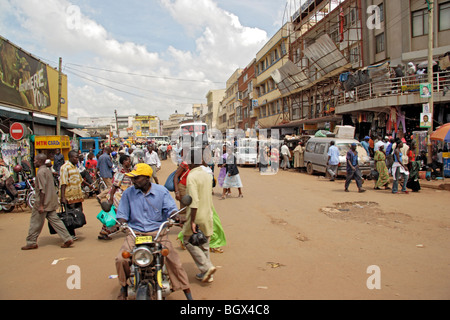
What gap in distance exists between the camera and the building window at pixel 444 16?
18.3m

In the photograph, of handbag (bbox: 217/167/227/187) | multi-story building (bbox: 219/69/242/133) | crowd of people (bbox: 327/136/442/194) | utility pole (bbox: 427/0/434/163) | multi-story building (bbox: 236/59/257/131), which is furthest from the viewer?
multi-story building (bbox: 219/69/242/133)

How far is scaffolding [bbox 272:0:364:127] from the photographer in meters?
23.7

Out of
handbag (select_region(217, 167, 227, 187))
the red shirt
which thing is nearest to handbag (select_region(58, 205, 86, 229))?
handbag (select_region(217, 167, 227, 187))

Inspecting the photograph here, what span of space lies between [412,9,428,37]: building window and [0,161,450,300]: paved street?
45.8 ft

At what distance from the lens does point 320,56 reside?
83.1ft

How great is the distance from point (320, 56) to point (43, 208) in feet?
77.2

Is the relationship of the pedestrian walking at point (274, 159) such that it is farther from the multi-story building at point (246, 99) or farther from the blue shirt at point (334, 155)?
the multi-story building at point (246, 99)

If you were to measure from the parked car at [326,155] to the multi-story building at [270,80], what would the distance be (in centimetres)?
1817

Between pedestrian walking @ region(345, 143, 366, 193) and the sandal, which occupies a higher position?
pedestrian walking @ region(345, 143, 366, 193)

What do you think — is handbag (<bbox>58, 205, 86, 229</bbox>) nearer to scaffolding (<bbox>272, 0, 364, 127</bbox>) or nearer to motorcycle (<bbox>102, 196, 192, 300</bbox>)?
motorcycle (<bbox>102, 196, 192, 300</bbox>)

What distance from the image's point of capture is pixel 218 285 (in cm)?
428

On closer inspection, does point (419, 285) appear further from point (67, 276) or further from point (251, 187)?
point (251, 187)
